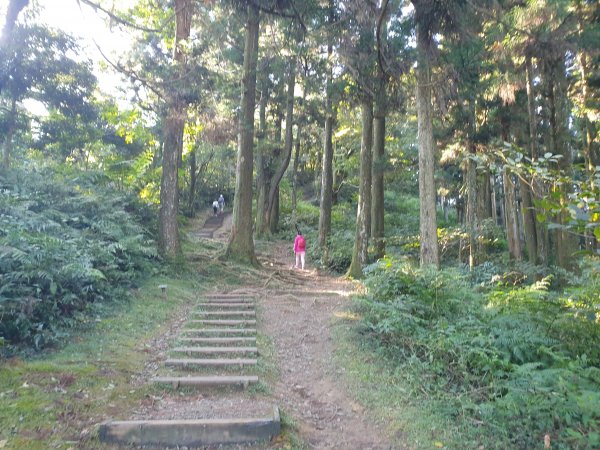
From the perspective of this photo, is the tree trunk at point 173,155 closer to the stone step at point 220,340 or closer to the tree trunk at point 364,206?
the stone step at point 220,340

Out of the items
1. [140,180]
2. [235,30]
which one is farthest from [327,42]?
[140,180]

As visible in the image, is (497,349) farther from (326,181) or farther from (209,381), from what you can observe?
(326,181)

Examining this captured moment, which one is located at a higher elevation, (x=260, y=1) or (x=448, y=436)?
(x=260, y=1)

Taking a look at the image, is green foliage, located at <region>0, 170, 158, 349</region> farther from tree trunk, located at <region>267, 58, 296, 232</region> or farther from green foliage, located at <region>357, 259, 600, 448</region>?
tree trunk, located at <region>267, 58, 296, 232</region>

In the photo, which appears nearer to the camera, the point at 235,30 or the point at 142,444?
the point at 142,444

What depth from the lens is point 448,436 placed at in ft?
15.4

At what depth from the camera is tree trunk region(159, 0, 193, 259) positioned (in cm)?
1309

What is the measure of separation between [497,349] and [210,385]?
379 centimetres

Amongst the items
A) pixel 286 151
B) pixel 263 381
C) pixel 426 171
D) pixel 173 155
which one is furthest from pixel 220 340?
pixel 286 151

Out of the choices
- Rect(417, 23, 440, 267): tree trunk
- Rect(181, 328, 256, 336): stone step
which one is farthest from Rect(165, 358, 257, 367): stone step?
Rect(417, 23, 440, 267): tree trunk

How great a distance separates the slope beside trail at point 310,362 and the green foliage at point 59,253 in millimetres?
3162

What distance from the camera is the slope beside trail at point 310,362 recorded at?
509 centimetres

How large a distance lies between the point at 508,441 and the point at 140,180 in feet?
55.4

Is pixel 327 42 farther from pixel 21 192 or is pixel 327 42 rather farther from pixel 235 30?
pixel 21 192
